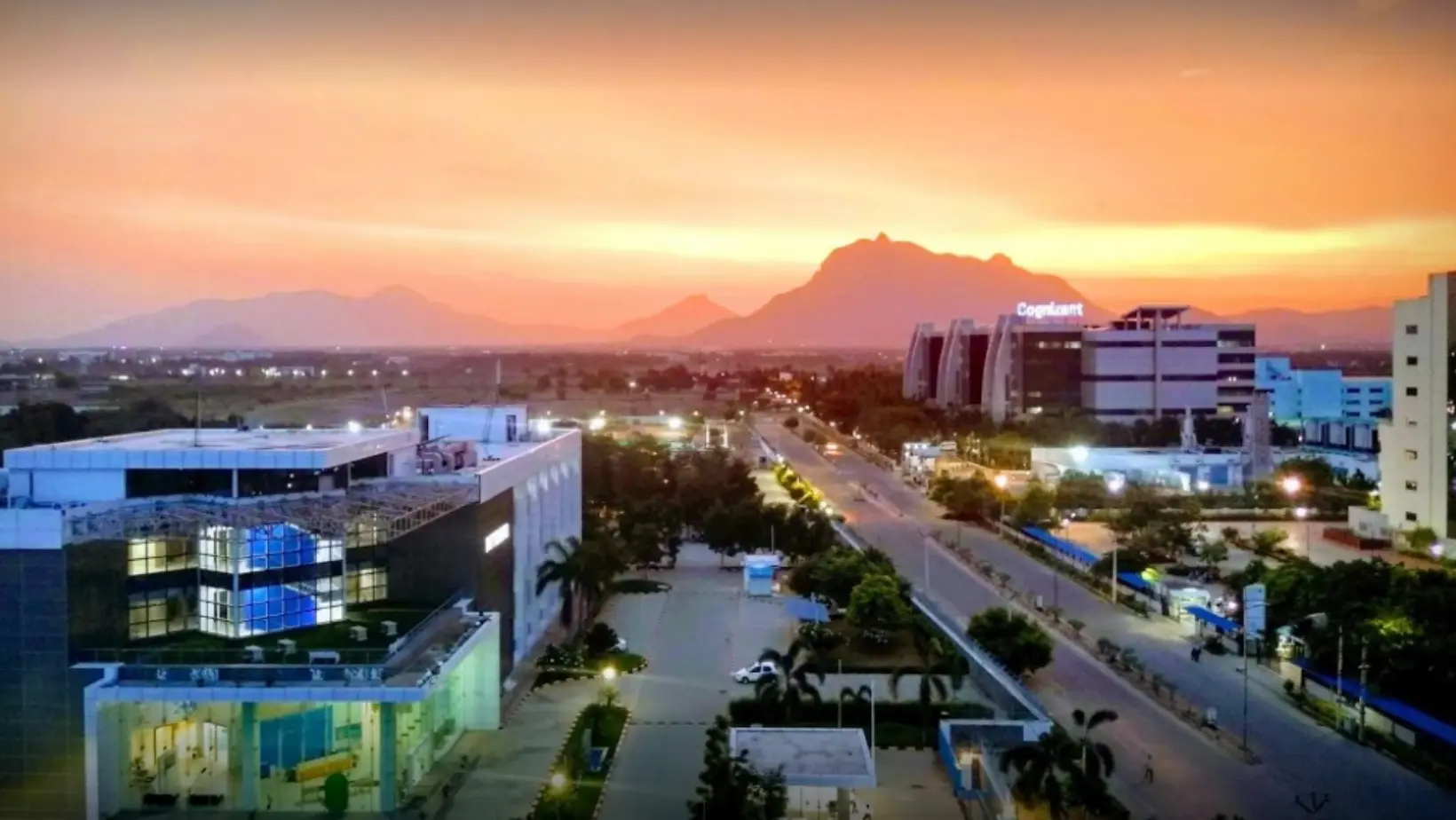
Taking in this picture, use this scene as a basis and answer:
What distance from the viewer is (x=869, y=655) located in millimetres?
20516

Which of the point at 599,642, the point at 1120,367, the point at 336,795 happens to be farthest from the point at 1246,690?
the point at 1120,367

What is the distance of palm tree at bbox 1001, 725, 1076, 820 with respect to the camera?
501 inches

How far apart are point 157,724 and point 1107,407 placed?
50.1 metres

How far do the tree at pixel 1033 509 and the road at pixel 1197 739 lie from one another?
21.2ft

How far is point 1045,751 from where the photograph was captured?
12953mm

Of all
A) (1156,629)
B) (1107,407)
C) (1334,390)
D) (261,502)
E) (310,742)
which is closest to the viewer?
(310,742)

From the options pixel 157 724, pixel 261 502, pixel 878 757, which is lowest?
pixel 878 757

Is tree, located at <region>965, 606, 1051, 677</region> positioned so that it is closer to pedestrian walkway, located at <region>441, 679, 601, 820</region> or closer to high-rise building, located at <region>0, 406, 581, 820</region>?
pedestrian walkway, located at <region>441, 679, 601, 820</region>

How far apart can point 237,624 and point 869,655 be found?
10.6 m

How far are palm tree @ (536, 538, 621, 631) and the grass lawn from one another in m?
4.49

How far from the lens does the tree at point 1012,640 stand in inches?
711

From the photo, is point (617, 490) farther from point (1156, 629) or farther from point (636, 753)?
point (636, 753)

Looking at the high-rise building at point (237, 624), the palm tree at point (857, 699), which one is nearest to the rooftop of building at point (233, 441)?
the high-rise building at point (237, 624)

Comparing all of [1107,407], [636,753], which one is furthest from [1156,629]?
[1107,407]
